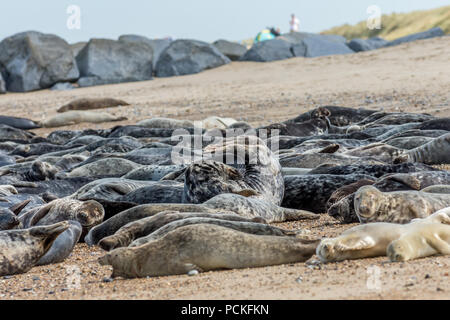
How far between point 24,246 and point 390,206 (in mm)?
2318

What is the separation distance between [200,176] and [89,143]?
6.20 meters

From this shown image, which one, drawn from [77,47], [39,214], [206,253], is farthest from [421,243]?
[77,47]

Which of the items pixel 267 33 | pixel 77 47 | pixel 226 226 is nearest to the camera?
pixel 226 226

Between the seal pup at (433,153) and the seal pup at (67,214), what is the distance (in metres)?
3.39

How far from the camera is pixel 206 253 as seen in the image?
410 centimetres

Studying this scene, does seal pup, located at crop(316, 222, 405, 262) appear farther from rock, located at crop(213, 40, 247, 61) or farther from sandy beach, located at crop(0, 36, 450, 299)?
rock, located at crop(213, 40, 247, 61)

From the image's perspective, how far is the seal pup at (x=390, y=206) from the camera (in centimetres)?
491

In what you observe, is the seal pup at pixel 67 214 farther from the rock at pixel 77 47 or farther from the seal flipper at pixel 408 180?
the rock at pixel 77 47

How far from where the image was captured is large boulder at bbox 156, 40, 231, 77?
24.7 meters

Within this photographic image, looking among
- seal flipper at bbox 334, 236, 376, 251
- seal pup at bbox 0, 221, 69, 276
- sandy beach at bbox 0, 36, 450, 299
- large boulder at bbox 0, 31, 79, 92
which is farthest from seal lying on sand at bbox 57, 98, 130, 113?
seal flipper at bbox 334, 236, 376, 251

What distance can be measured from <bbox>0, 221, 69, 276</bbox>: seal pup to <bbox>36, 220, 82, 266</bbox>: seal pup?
11 cm

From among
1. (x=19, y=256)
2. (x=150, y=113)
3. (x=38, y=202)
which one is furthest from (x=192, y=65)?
(x=19, y=256)

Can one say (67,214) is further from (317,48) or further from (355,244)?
(317,48)

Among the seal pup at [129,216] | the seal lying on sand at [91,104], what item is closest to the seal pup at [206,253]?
the seal pup at [129,216]
